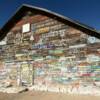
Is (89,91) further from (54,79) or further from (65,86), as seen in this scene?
(54,79)

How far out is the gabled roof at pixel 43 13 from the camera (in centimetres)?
1187

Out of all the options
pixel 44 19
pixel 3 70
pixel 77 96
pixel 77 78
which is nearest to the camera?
pixel 77 96

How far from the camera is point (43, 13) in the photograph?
554 inches

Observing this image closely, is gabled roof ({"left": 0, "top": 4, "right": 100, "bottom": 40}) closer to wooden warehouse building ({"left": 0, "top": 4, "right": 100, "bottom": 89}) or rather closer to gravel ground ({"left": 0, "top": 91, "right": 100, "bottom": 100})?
wooden warehouse building ({"left": 0, "top": 4, "right": 100, "bottom": 89})

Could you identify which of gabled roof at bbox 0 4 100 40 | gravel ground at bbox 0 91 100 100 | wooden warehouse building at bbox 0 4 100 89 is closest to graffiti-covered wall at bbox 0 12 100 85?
wooden warehouse building at bbox 0 4 100 89

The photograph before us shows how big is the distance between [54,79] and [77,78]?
1.51 meters

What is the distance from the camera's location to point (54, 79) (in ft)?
43.0

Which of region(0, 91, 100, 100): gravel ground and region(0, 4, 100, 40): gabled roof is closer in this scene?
region(0, 91, 100, 100): gravel ground

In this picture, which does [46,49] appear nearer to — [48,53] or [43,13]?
[48,53]

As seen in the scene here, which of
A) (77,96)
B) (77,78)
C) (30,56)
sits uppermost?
(30,56)

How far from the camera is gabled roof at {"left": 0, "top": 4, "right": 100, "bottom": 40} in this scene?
11.9 metres

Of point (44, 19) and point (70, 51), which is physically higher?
point (44, 19)

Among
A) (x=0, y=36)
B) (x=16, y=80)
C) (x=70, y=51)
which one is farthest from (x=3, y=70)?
(x=70, y=51)

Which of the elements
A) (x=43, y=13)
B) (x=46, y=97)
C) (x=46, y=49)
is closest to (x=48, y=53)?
(x=46, y=49)
